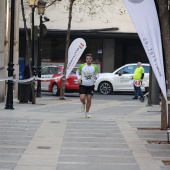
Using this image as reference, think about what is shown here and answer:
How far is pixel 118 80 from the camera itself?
31984 mm

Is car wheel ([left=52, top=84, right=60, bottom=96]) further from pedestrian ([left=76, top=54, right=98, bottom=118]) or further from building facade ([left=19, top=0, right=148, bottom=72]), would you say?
pedestrian ([left=76, top=54, right=98, bottom=118])

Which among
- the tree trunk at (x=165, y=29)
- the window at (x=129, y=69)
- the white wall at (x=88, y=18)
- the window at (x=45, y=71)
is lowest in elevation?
the window at (x=45, y=71)

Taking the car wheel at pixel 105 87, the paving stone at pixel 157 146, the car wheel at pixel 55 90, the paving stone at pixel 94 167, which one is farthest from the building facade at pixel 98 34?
the paving stone at pixel 94 167

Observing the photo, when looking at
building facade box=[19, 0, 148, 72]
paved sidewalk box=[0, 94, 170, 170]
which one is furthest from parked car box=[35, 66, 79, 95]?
paved sidewalk box=[0, 94, 170, 170]

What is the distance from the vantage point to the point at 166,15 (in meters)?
11.3

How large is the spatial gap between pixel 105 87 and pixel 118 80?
0.89 metres

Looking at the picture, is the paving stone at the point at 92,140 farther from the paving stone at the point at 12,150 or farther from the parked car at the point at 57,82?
the parked car at the point at 57,82

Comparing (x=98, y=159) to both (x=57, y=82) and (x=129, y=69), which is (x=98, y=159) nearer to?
(x=57, y=82)

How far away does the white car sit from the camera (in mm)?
31502

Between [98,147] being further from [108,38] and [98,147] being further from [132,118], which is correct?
→ [108,38]

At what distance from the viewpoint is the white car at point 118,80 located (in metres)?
31.5

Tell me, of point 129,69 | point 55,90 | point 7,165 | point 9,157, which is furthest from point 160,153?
point 129,69

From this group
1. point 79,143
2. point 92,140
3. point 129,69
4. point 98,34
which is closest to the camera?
point 79,143

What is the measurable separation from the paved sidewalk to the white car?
15019mm
